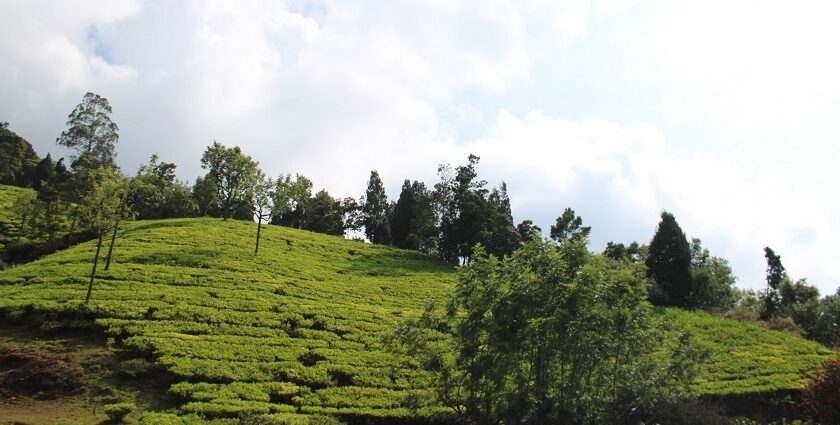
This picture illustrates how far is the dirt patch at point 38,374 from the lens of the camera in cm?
2222

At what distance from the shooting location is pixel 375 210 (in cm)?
9369

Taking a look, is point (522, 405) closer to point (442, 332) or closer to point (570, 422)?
point (570, 422)

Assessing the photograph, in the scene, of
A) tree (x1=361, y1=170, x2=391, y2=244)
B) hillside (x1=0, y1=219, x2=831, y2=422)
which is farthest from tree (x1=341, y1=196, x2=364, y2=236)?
hillside (x1=0, y1=219, x2=831, y2=422)

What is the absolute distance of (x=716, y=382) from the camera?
35469 millimetres

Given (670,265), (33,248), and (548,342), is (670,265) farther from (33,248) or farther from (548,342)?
(33,248)

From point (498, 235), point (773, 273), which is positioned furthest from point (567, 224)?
point (773, 273)

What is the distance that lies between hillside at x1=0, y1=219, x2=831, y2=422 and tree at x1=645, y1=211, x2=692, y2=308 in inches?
266

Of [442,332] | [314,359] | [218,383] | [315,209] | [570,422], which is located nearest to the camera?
[570,422]

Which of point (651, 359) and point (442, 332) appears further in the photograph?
point (442, 332)

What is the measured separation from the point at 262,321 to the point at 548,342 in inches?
704

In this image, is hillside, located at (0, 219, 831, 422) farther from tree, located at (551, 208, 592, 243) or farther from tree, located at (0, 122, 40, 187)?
tree, located at (0, 122, 40, 187)

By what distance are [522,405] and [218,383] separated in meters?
13.3

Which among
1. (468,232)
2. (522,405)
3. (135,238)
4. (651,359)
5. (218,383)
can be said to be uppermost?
(468,232)

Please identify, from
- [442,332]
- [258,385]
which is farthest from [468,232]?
[258,385]
